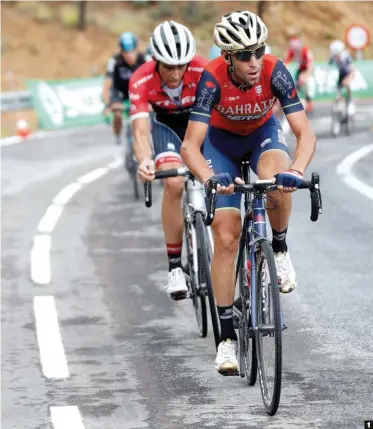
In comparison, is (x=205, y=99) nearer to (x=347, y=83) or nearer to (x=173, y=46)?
(x=173, y=46)

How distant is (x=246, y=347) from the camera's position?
6.84 metres

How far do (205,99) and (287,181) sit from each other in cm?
86

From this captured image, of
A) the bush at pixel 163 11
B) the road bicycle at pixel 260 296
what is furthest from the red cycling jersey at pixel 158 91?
the bush at pixel 163 11

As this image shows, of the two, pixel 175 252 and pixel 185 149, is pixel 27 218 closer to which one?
pixel 175 252

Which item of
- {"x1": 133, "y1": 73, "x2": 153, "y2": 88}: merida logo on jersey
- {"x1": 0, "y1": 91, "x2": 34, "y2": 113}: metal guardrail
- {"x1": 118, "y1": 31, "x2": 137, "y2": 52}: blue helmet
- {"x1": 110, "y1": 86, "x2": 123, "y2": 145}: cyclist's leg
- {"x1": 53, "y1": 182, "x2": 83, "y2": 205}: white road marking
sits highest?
{"x1": 133, "y1": 73, "x2": 153, "y2": 88}: merida logo on jersey

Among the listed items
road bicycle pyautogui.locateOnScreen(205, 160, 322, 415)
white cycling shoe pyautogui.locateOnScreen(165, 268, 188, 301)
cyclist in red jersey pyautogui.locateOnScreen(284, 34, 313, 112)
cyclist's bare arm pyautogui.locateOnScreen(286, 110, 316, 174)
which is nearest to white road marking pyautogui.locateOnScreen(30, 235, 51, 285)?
white cycling shoe pyautogui.locateOnScreen(165, 268, 188, 301)

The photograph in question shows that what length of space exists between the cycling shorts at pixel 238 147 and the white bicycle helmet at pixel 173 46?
3.32 feet

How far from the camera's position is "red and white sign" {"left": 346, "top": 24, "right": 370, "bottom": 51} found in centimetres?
3425

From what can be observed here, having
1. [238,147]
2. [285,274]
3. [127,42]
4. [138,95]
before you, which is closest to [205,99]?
[238,147]

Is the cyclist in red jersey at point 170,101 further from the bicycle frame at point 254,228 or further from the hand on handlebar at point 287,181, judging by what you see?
the hand on handlebar at point 287,181

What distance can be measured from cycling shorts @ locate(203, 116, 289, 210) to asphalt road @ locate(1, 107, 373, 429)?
1307mm

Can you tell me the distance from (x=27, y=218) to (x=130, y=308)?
5.01m

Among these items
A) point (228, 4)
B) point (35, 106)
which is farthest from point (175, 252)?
point (228, 4)

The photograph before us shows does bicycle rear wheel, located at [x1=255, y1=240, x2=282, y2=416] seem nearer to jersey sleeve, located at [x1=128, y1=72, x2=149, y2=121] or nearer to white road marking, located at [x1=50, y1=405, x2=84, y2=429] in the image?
white road marking, located at [x1=50, y1=405, x2=84, y2=429]
